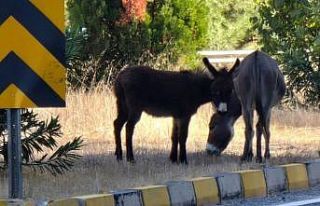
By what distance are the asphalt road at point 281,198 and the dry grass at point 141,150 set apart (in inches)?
32.2

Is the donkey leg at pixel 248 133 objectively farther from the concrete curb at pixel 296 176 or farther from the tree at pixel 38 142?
the tree at pixel 38 142

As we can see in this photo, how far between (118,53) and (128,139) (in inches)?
321

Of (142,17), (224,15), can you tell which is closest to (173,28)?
(142,17)

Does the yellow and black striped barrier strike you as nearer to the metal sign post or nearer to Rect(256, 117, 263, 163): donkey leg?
the metal sign post

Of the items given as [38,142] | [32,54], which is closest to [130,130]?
[38,142]

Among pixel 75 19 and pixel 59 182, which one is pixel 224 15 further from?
pixel 59 182

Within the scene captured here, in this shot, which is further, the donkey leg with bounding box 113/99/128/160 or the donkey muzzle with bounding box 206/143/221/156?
the donkey muzzle with bounding box 206/143/221/156

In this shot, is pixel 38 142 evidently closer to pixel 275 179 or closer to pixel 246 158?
pixel 275 179

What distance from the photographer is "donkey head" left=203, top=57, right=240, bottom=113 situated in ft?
38.4

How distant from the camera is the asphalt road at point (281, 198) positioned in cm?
910

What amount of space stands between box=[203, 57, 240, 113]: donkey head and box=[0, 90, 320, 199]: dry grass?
86 centimetres

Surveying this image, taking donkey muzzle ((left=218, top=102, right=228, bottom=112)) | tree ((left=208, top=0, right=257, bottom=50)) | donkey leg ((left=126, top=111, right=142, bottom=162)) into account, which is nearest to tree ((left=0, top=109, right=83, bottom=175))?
donkey leg ((left=126, top=111, right=142, bottom=162))

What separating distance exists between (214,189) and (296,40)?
6.11 m

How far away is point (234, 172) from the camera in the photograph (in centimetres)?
961
